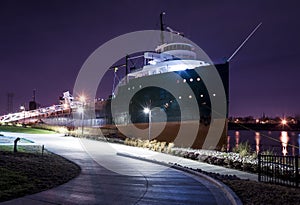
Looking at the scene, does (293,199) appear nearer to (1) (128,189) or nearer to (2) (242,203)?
(2) (242,203)

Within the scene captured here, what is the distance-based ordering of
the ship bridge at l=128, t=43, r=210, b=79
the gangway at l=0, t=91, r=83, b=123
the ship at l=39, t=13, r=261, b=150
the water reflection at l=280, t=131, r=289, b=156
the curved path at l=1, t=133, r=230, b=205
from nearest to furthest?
the curved path at l=1, t=133, r=230, b=205, the water reflection at l=280, t=131, r=289, b=156, the ship at l=39, t=13, r=261, b=150, the ship bridge at l=128, t=43, r=210, b=79, the gangway at l=0, t=91, r=83, b=123

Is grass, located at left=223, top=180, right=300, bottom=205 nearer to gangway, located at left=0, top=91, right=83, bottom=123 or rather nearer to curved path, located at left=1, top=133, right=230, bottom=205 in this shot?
curved path, located at left=1, top=133, right=230, bottom=205

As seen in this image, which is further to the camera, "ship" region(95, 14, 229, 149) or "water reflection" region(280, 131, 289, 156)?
"ship" region(95, 14, 229, 149)

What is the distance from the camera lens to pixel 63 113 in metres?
58.0

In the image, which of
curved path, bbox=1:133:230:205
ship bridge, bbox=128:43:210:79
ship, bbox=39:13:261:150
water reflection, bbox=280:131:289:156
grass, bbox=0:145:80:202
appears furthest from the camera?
ship bridge, bbox=128:43:210:79

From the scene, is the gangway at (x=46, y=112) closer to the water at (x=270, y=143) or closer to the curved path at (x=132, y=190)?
the water at (x=270, y=143)

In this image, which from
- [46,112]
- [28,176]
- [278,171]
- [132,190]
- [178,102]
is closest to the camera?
[132,190]

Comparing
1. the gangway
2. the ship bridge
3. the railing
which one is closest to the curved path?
the railing

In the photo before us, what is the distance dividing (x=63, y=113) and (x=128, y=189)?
2048 inches

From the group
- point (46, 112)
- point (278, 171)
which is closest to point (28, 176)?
point (278, 171)

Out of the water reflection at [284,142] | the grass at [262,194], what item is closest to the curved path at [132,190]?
the grass at [262,194]

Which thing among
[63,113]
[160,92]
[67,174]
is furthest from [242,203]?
[63,113]

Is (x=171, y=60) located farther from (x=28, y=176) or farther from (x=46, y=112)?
(x=46, y=112)

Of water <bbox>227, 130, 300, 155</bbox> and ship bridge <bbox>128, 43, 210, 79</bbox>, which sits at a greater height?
ship bridge <bbox>128, 43, 210, 79</bbox>
